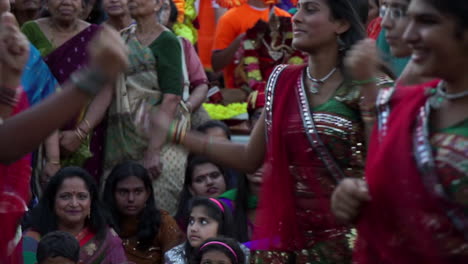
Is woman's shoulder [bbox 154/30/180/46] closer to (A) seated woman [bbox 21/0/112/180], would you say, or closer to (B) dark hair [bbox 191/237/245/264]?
(A) seated woman [bbox 21/0/112/180]

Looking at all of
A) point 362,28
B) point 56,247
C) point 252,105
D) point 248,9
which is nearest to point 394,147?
point 362,28

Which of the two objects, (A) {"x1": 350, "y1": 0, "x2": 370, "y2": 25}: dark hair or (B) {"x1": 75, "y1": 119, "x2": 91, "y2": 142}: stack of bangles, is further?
(B) {"x1": 75, "y1": 119, "x2": 91, "y2": 142}: stack of bangles

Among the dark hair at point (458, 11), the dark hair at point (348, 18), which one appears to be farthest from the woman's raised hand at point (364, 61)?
the dark hair at point (348, 18)

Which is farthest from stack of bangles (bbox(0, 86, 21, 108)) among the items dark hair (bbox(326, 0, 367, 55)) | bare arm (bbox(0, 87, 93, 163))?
dark hair (bbox(326, 0, 367, 55))

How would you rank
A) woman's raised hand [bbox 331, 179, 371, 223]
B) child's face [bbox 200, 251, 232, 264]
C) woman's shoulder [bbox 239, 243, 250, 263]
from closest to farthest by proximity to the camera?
1. woman's raised hand [bbox 331, 179, 371, 223]
2. child's face [bbox 200, 251, 232, 264]
3. woman's shoulder [bbox 239, 243, 250, 263]

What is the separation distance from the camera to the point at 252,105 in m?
7.15

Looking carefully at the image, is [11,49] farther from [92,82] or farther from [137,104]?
[137,104]

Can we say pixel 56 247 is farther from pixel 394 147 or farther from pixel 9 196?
pixel 394 147

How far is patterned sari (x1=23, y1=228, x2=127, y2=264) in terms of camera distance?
17.4 feet

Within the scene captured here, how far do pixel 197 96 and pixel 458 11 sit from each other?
4.16 meters

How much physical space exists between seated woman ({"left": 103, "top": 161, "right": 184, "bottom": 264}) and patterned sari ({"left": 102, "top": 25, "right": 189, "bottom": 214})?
0.69 feet

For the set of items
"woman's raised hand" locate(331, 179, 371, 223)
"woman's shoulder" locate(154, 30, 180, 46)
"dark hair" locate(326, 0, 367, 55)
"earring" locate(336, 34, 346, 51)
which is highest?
"dark hair" locate(326, 0, 367, 55)

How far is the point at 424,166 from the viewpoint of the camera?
2492 mm

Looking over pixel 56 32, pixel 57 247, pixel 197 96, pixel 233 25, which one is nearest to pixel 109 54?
pixel 57 247
